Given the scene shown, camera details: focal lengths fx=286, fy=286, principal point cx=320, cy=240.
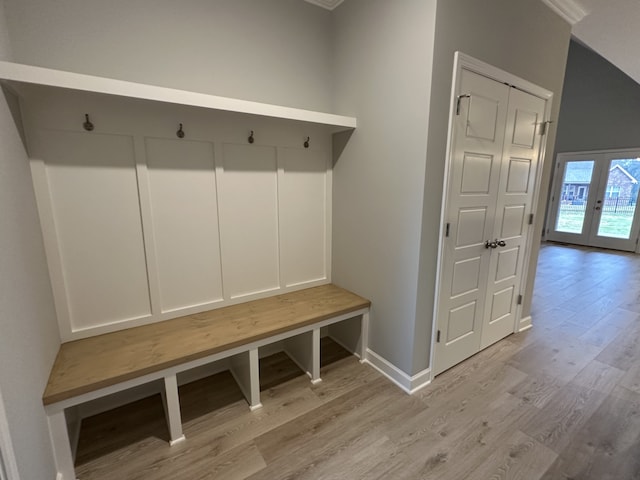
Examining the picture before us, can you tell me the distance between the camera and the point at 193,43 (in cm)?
180

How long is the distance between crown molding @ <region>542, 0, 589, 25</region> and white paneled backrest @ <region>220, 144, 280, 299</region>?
240cm

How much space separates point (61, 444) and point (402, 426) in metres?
1.77

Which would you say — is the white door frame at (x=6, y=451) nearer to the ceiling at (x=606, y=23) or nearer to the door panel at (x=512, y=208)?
the door panel at (x=512, y=208)

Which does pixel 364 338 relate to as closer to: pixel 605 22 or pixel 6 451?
pixel 6 451

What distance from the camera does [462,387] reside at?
2.06 metres

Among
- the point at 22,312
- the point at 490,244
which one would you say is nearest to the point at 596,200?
the point at 490,244

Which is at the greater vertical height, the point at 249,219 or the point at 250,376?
the point at 249,219

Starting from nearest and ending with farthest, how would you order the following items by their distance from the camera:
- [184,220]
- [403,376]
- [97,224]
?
[97,224] < [184,220] < [403,376]

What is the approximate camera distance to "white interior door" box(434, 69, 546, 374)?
1.92 meters

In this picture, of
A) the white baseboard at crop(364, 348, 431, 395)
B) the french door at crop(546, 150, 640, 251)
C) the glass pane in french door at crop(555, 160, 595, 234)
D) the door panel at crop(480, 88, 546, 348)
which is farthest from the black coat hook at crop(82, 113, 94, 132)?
the glass pane in french door at crop(555, 160, 595, 234)

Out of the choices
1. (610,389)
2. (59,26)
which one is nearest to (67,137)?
(59,26)

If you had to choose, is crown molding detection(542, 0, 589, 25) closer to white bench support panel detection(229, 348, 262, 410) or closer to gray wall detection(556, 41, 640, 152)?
white bench support panel detection(229, 348, 262, 410)

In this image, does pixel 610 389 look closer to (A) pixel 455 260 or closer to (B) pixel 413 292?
(A) pixel 455 260

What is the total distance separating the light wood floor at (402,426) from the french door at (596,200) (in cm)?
542
